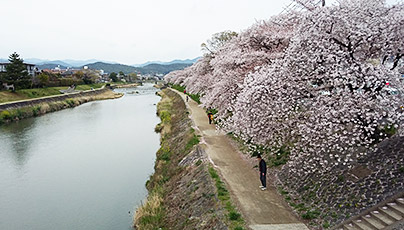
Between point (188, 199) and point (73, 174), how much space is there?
899 centimetres

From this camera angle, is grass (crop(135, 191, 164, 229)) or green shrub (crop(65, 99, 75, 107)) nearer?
grass (crop(135, 191, 164, 229))

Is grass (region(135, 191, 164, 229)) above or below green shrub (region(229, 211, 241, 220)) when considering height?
below

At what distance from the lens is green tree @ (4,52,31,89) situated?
3906 cm

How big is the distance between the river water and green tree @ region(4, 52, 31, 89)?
13849 mm

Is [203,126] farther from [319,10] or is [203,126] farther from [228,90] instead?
[319,10]

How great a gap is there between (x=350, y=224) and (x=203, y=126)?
554 inches

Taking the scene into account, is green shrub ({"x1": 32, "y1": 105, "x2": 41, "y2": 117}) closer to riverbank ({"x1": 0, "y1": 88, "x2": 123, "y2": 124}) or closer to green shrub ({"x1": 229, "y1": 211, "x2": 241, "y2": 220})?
riverbank ({"x1": 0, "y1": 88, "x2": 123, "y2": 124})

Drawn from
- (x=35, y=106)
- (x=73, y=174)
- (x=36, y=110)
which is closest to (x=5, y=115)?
(x=36, y=110)

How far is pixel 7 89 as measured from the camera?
129 ft

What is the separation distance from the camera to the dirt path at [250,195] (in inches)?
267

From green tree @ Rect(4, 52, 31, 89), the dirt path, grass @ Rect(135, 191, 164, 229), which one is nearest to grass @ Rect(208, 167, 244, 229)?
the dirt path

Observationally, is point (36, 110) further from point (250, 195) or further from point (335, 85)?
point (335, 85)

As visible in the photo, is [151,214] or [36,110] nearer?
[151,214]

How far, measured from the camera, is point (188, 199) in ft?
31.6
